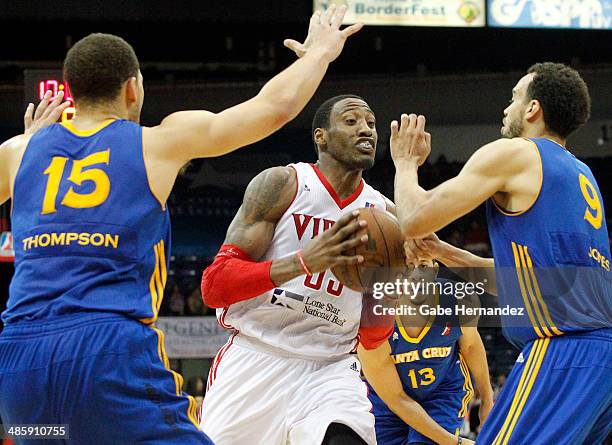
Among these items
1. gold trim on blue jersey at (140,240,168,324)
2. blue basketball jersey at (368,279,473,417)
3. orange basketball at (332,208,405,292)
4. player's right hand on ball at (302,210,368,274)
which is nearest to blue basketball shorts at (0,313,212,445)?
gold trim on blue jersey at (140,240,168,324)

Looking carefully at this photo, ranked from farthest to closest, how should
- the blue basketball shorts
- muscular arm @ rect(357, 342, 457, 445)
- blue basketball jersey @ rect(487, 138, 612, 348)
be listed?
1. muscular arm @ rect(357, 342, 457, 445)
2. blue basketball jersey @ rect(487, 138, 612, 348)
3. the blue basketball shorts

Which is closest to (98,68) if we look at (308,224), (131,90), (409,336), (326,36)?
(131,90)

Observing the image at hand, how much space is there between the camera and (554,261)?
3855 millimetres

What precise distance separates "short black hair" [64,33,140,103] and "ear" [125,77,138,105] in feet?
0.06

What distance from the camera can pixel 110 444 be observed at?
118 inches

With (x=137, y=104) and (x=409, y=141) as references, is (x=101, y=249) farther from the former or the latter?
(x=409, y=141)

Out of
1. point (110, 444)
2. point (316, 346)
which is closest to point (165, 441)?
point (110, 444)

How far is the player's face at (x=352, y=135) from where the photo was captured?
494cm

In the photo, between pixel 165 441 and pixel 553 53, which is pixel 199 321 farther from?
pixel 165 441

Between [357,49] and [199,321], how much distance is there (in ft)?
19.0

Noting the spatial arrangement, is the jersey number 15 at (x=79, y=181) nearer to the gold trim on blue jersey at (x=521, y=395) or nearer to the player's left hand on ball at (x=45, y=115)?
the player's left hand on ball at (x=45, y=115)

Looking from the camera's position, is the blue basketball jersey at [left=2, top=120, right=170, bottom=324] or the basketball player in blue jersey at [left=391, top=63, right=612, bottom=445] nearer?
the blue basketball jersey at [left=2, top=120, right=170, bottom=324]

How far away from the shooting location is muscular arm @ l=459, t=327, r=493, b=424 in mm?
6152

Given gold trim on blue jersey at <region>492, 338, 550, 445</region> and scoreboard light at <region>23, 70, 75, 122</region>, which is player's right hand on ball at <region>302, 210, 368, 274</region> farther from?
scoreboard light at <region>23, 70, 75, 122</region>
